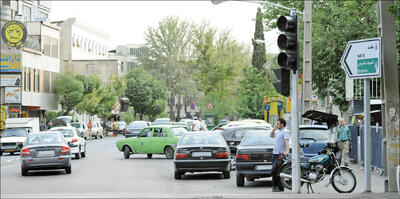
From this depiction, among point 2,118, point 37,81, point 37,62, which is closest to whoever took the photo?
point 2,118

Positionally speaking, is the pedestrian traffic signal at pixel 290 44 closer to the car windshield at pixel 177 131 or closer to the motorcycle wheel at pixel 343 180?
the motorcycle wheel at pixel 343 180

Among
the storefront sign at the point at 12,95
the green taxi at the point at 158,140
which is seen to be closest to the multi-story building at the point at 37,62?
the storefront sign at the point at 12,95

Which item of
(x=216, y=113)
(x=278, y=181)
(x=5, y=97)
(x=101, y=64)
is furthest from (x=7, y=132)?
(x=101, y=64)

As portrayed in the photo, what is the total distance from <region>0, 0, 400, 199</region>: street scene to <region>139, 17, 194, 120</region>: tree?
17.0ft

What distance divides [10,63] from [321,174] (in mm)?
41851

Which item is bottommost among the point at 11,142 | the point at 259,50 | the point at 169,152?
the point at 169,152

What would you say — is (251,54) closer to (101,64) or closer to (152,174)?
(101,64)

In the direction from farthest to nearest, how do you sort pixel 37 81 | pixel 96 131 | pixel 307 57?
pixel 37 81
pixel 96 131
pixel 307 57

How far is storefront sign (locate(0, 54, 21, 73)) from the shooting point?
177ft

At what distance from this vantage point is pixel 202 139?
69.8ft

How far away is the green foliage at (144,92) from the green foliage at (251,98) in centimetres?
4141

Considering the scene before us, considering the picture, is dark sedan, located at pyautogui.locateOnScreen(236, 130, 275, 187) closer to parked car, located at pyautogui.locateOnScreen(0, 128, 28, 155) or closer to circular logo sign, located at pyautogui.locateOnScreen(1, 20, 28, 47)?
parked car, located at pyautogui.locateOnScreen(0, 128, 28, 155)

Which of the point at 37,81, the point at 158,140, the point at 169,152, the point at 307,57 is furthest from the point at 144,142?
the point at 37,81

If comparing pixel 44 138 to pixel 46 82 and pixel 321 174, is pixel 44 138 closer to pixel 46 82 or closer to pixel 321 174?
pixel 321 174
